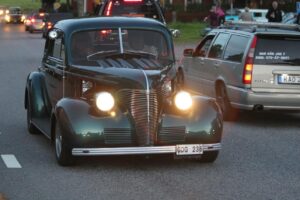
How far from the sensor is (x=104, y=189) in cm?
763

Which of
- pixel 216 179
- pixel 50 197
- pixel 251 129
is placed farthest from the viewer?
pixel 251 129

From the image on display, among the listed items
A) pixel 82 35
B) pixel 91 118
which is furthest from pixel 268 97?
pixel 91 118

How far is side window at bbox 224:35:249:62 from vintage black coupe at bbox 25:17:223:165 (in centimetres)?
272

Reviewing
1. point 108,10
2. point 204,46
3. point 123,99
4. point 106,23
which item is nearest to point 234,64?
point 204,46

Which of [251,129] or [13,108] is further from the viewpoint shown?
[13,108]

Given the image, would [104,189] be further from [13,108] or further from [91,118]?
[13,108]

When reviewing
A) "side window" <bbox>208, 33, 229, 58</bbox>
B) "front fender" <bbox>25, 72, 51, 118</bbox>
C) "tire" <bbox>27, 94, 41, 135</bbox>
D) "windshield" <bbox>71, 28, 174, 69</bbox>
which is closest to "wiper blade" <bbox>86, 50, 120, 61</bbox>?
"windshield" <bbox>71, 28, 174, 69</bbox>

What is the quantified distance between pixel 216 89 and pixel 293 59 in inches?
63.9

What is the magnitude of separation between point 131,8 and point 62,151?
56.5 ft

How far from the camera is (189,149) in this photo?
8.59 metres

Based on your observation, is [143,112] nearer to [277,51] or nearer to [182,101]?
[182,101]

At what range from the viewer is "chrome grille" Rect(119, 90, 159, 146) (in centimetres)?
841

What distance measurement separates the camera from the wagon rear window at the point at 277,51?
483 inches

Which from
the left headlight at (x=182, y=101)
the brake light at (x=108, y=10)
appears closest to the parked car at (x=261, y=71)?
the left headlight at (x=182, y=101)
